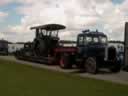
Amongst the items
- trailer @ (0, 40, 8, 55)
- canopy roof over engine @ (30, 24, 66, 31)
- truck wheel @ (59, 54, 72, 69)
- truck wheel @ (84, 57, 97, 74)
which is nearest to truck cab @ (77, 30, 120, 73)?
truck wheel @ (84, 57, 97, 74)

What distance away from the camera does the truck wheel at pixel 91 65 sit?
63.7ft

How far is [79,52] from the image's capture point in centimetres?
2183

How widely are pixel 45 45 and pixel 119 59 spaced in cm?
822

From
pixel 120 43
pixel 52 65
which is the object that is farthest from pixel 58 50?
pixel 120 43

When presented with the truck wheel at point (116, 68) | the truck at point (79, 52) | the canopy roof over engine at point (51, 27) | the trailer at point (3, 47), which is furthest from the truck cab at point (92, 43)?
the trailer at point (3, 47)

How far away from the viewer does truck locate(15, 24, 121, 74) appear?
20094mm

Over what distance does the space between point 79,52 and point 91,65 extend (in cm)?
234

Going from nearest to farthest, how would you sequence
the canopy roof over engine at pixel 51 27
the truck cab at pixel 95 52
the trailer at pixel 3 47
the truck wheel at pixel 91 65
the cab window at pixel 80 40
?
the truck wheel at pixel 91 65 < the truck cab at pixel 95 52 < the cab window at pixel 80 40 < the canopy roof over engine at pixel 51 27 < the trailer at pixel 3 47

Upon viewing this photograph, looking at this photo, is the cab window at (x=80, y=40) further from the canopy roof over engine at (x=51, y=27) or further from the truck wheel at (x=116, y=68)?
the canopy roof over engine at (x=51, y=27)

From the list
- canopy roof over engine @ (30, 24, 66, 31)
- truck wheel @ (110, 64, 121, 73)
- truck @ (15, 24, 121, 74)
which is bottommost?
truck wheel @ (110, 64, 121, 73)

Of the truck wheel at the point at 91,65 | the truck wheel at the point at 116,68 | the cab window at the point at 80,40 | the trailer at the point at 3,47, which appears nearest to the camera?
the truck wheel at the point at 91,65

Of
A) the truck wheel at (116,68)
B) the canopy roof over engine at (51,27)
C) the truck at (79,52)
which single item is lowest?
the truck wheel at (116,68)

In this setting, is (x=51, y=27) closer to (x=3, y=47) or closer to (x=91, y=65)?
(x=91, y=65)

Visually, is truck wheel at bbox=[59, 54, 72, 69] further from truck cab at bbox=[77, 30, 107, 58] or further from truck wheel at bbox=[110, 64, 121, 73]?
truck wheel at bbox=[110, 64, 121, 73]
